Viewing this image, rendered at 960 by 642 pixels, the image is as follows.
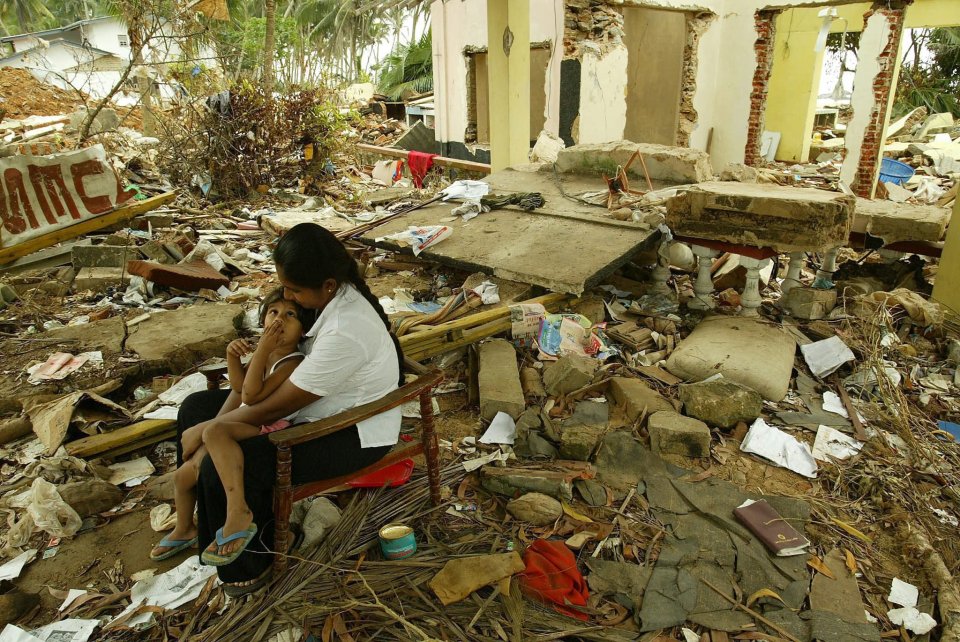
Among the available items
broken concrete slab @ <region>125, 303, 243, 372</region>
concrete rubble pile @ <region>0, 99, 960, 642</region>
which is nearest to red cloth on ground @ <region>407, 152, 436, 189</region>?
concrete rubble pile @ <region>0, 99, 960, 642</region>

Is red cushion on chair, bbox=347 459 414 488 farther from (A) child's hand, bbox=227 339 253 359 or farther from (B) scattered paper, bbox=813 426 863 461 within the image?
(B) scattered paper, bbox=813 426 863 461

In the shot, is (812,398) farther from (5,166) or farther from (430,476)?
(5,166)

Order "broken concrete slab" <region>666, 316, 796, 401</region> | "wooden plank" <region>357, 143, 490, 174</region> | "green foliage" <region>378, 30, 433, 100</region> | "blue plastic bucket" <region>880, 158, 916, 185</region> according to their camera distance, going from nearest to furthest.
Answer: "broken concrete slab" <region>666, 316, 796, 401</region> < "blue plastic bucket" <region>880, 158, 916, 185</region> < "wooden plank" <region>357, 143, 490, 174</region> < "green foliage" <region>378, 30, 433, 100</region>

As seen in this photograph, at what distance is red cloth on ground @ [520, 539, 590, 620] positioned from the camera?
2523mm

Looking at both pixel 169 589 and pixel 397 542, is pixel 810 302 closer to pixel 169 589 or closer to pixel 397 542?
pixel 397 542

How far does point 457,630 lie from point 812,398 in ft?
9.98

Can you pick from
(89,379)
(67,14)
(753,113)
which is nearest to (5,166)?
(89,379)

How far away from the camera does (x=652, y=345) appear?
4812 millimetres

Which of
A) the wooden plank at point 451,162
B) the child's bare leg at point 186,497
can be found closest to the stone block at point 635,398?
the child's bare leg at point 186,497

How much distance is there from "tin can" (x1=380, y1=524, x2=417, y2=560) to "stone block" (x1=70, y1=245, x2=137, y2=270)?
5.06 meters

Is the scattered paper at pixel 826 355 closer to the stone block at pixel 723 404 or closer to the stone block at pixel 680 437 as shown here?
the stone block at pixel 723 404

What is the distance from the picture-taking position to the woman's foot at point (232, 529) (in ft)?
7.52

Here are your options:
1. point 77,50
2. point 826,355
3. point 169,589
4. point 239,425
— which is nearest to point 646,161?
point 826,355

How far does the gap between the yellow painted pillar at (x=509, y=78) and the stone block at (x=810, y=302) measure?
4485mm
